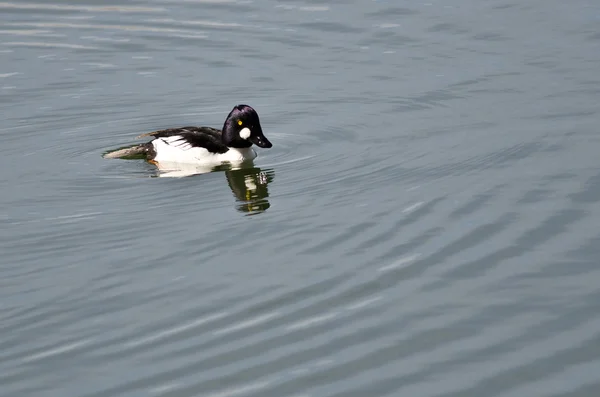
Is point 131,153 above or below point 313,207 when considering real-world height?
above

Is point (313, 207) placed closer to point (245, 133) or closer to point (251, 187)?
point (251, 187)

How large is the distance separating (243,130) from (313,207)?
98.5 inches

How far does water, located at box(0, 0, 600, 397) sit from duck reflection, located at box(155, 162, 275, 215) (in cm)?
5

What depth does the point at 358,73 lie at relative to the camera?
15.8 metres

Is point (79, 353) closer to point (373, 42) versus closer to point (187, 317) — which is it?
point (187, 317)

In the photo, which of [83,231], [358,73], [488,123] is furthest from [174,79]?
[83,231]

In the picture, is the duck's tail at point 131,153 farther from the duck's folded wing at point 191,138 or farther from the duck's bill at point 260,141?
the duck's bill at point 260,141

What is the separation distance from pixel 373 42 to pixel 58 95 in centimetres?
497

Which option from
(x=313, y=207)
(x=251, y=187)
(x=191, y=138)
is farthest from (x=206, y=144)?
(x=313, y=207)

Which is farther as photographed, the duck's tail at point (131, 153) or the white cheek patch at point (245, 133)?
the duck's tail at point (131, 153)

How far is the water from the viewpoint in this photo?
702cm

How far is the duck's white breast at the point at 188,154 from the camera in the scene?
12672 mm

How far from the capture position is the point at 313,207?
34.1ft

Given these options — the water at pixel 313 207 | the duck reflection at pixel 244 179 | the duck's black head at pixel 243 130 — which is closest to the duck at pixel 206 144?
the duck's black head at pixel 243 130
